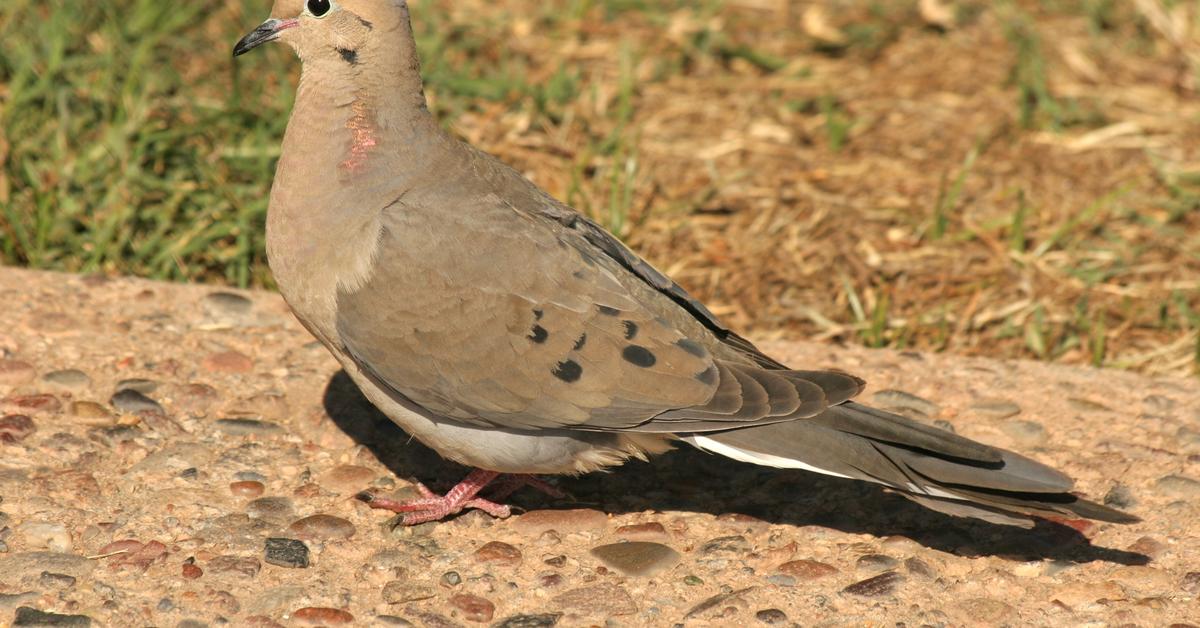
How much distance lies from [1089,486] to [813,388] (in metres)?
1.10

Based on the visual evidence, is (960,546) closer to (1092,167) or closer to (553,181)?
(553,181)

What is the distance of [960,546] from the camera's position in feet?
12.7

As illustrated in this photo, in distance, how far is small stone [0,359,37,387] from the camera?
14.5 ft

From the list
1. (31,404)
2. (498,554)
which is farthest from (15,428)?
(498,554)

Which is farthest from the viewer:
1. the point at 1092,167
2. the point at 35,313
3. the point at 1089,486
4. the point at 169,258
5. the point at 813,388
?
the point at 1092,167

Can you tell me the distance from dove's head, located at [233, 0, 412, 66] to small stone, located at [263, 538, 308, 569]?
143cm

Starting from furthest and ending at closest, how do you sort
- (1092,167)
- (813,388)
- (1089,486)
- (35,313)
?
(1092,167) < (35,313) < (1089,486) < (813,388)

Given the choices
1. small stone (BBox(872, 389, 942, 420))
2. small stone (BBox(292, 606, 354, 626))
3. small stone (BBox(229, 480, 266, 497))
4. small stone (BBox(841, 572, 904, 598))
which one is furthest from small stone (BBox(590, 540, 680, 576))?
small stone (BBox(872, 389, 942, 420))

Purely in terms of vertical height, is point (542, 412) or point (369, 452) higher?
point (542, 412)

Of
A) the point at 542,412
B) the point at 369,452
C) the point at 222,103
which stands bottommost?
the point at 369,452

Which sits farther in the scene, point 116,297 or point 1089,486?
point 116,297

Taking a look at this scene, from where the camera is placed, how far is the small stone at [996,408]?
4582 millimetres

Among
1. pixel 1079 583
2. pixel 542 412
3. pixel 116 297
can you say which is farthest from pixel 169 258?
pixel 1079 583

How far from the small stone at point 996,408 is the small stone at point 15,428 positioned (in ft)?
9.97
